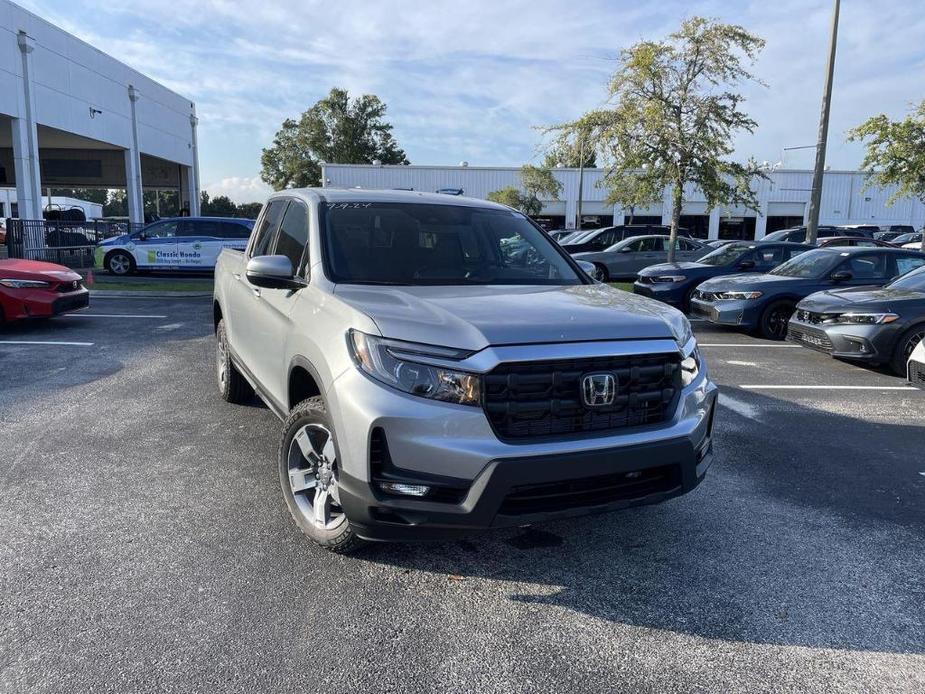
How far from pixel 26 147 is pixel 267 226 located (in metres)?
24.9

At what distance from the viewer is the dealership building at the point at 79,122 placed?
24.5m

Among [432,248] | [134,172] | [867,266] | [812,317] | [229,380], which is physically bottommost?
[229,380]

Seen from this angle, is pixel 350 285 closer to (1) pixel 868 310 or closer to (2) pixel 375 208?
(2) pixel 375 208

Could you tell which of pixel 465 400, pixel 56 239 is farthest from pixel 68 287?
pixel 56 239

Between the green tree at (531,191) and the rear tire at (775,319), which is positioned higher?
the green tree at (531,191)

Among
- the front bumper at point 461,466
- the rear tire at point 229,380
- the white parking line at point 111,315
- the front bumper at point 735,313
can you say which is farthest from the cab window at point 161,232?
the front bumper at point 461,466

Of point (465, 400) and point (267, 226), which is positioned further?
point (267, 226)

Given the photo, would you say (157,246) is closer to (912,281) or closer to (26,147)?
(26,147)

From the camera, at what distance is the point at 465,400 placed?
2857mm

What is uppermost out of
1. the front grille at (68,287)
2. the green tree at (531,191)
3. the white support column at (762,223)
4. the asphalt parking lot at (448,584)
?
the green tree at (531,191)

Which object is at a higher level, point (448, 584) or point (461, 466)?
point (461, 466)

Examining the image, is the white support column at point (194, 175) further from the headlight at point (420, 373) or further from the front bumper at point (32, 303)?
the headlight at point (420, 373)

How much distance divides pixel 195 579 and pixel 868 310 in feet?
26.1

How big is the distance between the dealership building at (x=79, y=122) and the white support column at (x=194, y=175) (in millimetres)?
63
